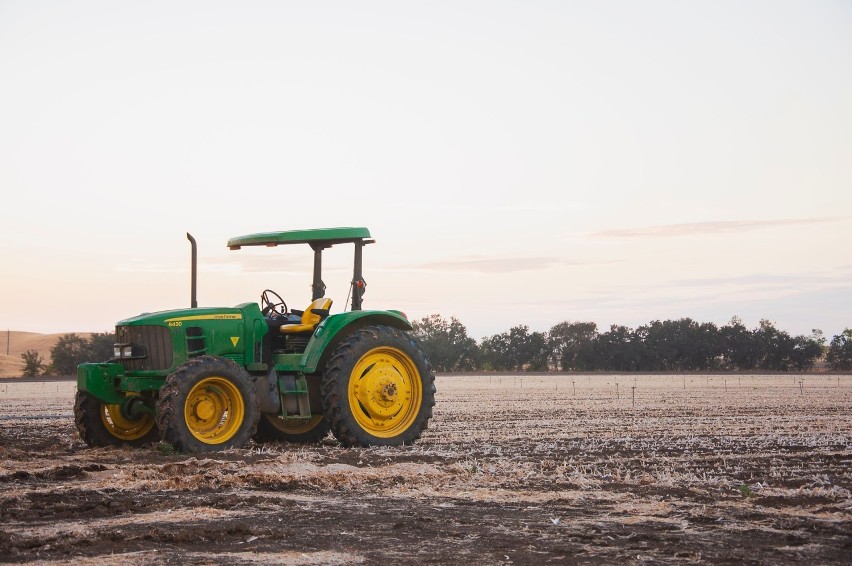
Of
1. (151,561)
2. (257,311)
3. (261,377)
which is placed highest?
(257,311)

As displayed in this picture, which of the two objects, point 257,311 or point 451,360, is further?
point 451,360

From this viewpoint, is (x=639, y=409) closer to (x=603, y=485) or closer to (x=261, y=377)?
(x=261, y=377)

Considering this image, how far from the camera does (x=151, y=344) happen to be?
14.8m

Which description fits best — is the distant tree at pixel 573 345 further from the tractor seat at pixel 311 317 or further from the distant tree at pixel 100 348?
the tractor seat at pixel 311 317

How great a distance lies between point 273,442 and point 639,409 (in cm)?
1203

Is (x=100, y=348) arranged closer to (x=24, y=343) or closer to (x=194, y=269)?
(x=194, y=269)

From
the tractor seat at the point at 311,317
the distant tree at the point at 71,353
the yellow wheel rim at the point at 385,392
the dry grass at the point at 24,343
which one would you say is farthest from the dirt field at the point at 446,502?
the dry grass at the point at 24,343

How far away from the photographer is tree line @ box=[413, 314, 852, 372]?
4008 inches

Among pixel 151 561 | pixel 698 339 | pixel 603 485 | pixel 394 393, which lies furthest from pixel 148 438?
pixel 698 339

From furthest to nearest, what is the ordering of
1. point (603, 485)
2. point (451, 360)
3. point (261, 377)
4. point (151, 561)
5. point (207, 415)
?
1. point (451, 360)
2. point (261, 377)
3. point (207, 415)
4. point (603, 485)
5. point (151, 561)

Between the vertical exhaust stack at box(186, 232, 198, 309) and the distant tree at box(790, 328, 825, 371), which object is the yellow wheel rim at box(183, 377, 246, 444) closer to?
the vertical exhaust stack at box(186, 232, 198, 309)

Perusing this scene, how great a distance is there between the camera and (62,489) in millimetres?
10594

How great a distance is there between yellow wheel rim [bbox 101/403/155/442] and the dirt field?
0.65 m

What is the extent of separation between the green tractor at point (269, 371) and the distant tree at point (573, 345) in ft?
295
